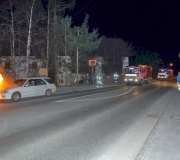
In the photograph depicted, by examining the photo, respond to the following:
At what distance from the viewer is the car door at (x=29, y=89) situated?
1733cm

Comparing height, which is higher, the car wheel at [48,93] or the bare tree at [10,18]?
the bare tree at [10,18]

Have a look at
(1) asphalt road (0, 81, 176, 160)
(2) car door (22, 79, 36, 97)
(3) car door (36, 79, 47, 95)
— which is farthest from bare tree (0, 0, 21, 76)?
(1) asphalt road (0, 81, 176, 160)

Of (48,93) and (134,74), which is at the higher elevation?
(134,74)

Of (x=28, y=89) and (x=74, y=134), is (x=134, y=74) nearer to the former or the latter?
(x=28, y=89)

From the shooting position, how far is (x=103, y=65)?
134 feet

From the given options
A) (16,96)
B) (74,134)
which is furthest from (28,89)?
(74,134)

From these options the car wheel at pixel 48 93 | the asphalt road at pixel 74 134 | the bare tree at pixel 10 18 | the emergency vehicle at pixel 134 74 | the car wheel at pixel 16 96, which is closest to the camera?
the asphalt road at pixel 74 134

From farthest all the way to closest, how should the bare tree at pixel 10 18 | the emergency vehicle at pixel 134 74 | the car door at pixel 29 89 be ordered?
the emergency vehicle at pixel 134 74 < the bare tree at pixel 10 18 < the car door at pixel 29 89

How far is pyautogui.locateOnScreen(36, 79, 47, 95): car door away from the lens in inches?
723

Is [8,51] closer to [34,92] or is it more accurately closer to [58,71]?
[58,71]

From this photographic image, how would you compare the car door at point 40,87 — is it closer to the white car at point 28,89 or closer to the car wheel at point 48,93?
the white car at point 28,89

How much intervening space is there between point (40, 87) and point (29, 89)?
1.11 metres

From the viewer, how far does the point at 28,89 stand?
57.5 ft

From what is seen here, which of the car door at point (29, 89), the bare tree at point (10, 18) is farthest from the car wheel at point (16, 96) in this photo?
the bare tree at point (10, 18)
